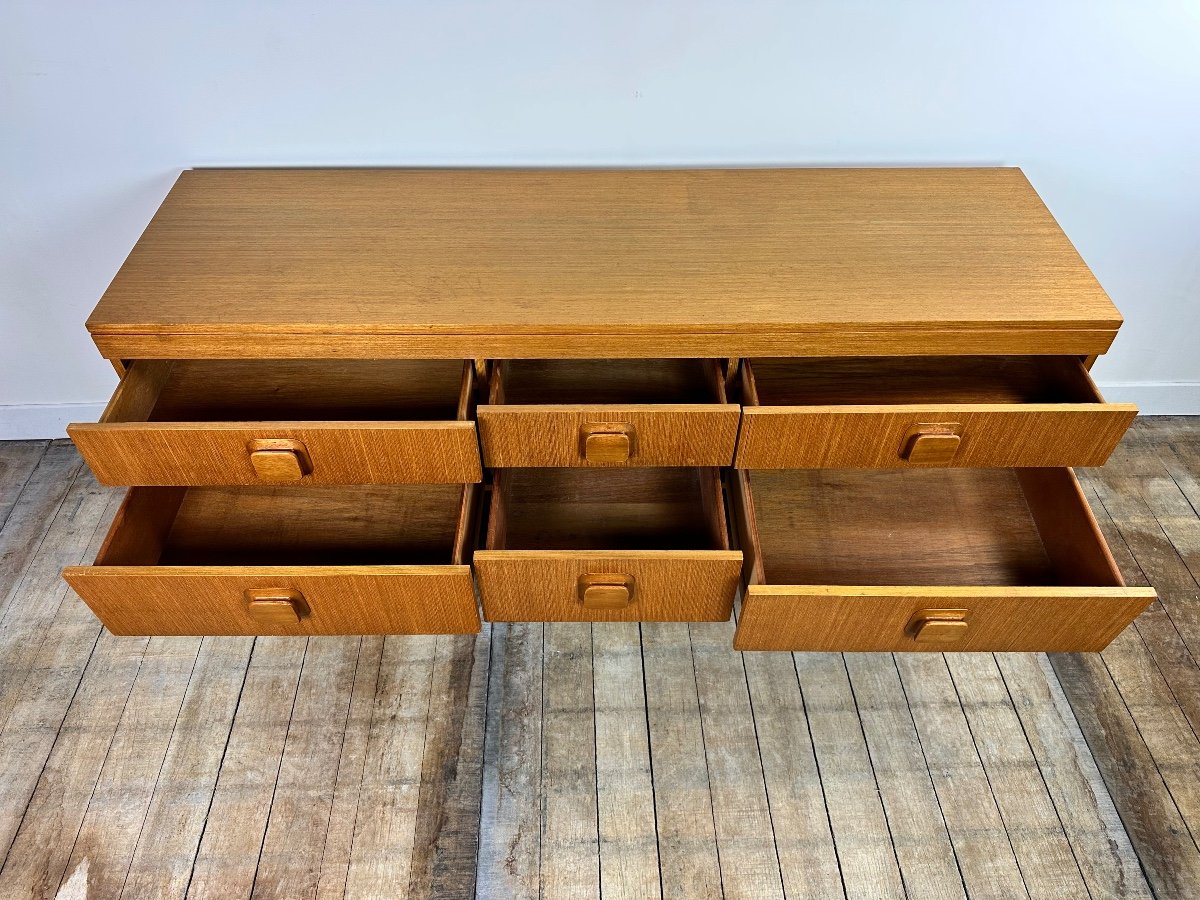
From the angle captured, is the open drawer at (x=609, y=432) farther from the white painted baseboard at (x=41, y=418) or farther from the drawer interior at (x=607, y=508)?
the white painted baseboard at (x=41, y=418)

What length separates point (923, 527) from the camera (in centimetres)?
119

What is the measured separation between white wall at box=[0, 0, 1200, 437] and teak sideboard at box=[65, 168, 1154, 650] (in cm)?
6

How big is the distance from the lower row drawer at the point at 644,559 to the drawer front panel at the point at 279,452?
10 centimetres

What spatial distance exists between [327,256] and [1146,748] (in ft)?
4.45

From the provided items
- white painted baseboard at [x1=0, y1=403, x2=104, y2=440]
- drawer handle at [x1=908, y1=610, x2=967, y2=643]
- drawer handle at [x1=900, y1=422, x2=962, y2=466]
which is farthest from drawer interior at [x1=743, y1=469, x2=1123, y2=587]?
white painted baseboard at [x1=0, y1=403, x2=104, y2=440]

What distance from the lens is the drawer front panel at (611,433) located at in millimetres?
950

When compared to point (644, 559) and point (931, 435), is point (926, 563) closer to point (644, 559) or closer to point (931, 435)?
point (931, 435)

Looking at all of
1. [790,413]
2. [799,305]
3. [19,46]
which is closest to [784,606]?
Result: [790,413]

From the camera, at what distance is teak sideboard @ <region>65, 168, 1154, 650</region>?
95cm

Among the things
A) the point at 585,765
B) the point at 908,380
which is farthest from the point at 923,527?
the point at 585,765

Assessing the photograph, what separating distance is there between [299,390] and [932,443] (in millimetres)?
861

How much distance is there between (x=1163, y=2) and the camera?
107 centimetres

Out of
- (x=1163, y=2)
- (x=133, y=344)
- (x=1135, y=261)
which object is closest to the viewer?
(x=133, y=344)

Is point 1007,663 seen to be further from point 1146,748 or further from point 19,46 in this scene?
point 19,46
